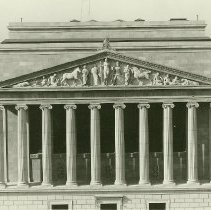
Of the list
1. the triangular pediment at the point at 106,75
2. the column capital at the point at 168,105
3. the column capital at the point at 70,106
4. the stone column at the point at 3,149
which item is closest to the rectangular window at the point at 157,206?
the column capital at the point at 168,105

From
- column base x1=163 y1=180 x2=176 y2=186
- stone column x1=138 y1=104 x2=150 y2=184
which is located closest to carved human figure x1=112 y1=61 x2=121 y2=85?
stone column x1=138 y1=104 x2=150 y2=184

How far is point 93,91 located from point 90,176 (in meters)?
8.71

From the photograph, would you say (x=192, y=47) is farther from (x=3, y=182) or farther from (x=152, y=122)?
(x=3, y=182)

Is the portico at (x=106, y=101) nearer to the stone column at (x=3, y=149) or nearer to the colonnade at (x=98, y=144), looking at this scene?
the colonnade at (x=98, y=144)

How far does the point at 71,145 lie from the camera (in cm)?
5694

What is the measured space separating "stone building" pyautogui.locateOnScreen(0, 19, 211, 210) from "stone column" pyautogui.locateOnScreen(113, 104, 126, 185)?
9cm

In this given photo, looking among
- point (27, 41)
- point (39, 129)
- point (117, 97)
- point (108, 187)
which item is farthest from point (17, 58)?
point (108, 187)

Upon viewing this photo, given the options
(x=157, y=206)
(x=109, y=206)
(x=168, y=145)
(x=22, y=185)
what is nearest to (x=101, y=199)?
(x=109, y=206)

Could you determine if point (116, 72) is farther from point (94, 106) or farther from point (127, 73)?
point (94, 106)

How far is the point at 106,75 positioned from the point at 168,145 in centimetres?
818

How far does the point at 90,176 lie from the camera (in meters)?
60.9

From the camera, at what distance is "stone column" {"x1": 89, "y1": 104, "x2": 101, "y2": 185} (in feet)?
186

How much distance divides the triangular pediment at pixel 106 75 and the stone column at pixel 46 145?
2.35m

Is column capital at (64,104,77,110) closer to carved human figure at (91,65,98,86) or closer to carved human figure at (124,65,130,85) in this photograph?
carved human figure at (91,65,98,86)
